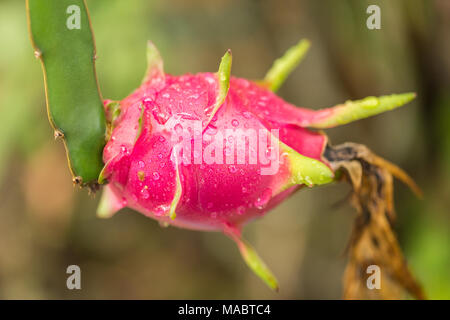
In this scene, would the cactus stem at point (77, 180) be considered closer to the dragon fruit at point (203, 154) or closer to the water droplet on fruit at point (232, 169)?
the dragon fruit at point (203, 154)

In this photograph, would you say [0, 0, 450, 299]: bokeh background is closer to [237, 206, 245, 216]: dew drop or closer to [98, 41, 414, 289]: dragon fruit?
[98, 41, 414, 289]: dragon fruit

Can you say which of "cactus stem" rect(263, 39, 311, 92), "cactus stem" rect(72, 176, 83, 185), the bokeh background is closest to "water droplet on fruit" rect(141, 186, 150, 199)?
"cactus stem" rect(72, 176, 83, 185)

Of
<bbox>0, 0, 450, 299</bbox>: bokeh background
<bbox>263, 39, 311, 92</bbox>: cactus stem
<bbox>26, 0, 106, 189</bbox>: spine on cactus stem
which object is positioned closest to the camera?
<bbox>26, 0, 106, 189</bbox>: spine on cactus stem

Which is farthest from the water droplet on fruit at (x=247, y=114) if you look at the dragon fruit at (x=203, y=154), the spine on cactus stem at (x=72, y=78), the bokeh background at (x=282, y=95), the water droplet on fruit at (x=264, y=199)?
the bokeh background at (x=282, y=95)

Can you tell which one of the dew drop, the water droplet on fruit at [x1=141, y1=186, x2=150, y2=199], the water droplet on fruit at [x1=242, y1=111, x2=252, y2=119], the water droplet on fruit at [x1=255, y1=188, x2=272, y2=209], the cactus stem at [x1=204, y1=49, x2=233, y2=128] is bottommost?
the dew drop

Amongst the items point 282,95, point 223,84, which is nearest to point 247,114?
point 223,84

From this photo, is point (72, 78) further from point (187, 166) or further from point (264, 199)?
point (264, 199)
